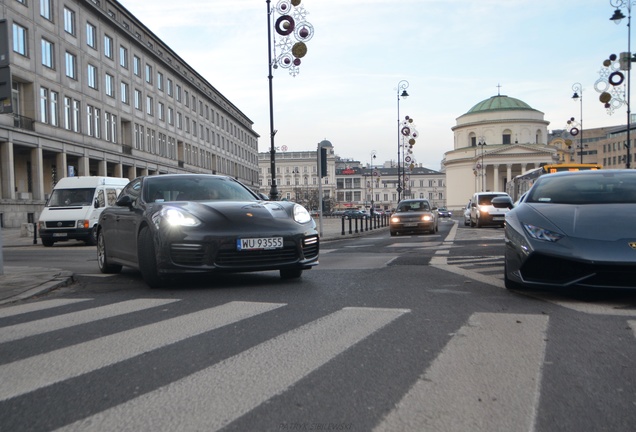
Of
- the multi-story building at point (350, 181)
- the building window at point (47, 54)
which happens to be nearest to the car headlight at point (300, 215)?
the building window at point (47, 54)

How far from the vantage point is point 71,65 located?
4275 cm

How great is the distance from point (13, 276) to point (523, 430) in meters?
7.72

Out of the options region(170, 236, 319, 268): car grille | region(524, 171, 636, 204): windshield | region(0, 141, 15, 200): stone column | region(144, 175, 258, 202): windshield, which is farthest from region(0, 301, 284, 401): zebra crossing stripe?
region(0, 141, 15, 200): stone column

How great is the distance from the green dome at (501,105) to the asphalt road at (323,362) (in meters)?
110

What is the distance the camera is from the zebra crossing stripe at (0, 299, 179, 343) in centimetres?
440

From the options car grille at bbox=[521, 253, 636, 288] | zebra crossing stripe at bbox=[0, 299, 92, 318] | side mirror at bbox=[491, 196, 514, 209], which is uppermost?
side mirror at bbox=[491, 196, 514, 209]

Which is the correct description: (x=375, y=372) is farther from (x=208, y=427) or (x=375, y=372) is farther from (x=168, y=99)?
(x=168, y=99)

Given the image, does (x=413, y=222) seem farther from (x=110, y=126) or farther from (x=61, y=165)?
(x=110, y=126)

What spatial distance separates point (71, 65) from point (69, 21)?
10.2 ft

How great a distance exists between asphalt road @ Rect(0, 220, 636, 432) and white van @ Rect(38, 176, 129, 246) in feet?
44.9

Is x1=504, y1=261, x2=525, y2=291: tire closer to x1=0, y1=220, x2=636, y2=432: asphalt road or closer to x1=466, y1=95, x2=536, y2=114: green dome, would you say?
x1=0, y1=220, x2=636, y2=432: asphalt road

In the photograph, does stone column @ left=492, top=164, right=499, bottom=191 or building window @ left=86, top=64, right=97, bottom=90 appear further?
stone column @ left=492, top=164, right=499, bottom=191

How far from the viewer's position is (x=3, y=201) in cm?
3484

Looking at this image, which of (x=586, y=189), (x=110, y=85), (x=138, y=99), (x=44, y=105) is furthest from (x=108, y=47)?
(x=586, y=189)
